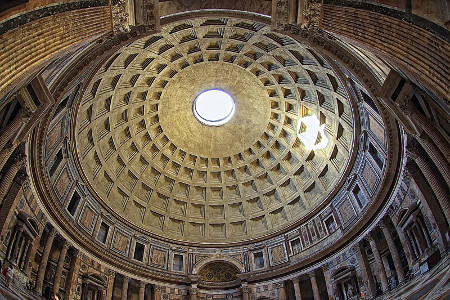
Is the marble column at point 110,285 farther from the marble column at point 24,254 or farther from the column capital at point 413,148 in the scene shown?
the column capital at point 413,148

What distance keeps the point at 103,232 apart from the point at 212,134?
425 inches

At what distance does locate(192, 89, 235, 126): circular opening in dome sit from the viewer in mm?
31656

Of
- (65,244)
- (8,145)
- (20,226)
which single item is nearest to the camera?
(8,145)

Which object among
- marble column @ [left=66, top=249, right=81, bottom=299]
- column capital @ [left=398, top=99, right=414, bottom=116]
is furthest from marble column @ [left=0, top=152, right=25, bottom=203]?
column capital @ [left=398, top=99, right=414, bottom=116]

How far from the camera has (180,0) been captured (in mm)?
16078

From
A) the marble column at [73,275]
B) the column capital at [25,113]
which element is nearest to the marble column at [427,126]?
the column capital at [25,113]

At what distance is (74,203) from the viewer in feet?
79.6

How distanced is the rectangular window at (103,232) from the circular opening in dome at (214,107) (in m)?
10.5

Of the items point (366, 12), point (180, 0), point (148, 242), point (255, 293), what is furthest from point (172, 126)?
point (366, 12)

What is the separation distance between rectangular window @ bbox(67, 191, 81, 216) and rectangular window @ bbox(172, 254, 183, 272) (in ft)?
25.9

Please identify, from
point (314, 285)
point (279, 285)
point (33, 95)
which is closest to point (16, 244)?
point (33, 95)

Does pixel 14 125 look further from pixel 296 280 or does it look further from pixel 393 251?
pixel 296 280

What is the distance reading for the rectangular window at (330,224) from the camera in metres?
25.6

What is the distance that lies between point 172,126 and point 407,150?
17340 mm
